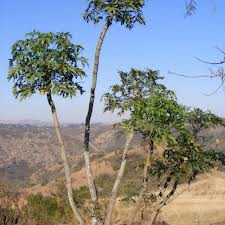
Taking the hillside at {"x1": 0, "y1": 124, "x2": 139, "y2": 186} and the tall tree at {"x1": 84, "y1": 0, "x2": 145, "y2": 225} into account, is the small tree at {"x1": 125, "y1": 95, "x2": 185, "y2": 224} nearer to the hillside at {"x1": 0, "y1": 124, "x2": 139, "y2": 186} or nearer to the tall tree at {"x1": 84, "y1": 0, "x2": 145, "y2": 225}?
the tall tree at {"x1": 84, "y1": 0, "x2": 145, "y2": 225}

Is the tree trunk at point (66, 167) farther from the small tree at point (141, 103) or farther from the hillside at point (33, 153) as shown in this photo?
the hillside at point (33, 153)

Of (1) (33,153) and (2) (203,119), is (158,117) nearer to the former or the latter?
(2) (203,119)

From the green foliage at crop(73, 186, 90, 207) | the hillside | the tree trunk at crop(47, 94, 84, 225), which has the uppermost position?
the tree trunk at crop(47, 94, 84, 225)

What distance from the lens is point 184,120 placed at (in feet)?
35.4

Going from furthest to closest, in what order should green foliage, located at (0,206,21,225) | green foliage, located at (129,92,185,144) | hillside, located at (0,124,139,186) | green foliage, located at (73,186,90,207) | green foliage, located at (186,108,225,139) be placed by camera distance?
hillside, located at (0,124,139,186) < green foliage, located at (73,186,90,207) < green foliage, located at (0,206,21,225) < green foliage, located at (186,108,225,139) < green foliage, located at (129,92,185,144)

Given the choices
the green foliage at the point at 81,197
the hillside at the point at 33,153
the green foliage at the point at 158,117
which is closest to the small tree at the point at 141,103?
the green foliage at the point at 158,117

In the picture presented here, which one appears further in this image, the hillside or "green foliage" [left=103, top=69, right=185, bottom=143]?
the hillside

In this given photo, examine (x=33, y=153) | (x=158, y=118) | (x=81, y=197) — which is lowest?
(x=33, y=153)

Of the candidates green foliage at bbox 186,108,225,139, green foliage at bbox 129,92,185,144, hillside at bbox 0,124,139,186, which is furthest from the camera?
hillside at bbox 0,124,139,186

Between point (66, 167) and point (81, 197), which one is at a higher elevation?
point (66, 167)

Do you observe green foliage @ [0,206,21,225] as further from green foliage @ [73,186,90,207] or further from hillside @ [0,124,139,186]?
hillside @ [0,124,139,186]

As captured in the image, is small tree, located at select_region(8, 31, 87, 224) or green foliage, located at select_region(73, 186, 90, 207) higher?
small tree, located at select_region(8, 31, 87, 224)

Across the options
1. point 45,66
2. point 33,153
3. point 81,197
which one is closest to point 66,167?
point 45,66

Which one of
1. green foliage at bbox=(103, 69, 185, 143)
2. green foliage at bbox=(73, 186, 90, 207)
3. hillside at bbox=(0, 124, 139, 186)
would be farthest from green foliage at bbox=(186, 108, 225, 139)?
hillside at bbox=(0, 124, 139, 186)
